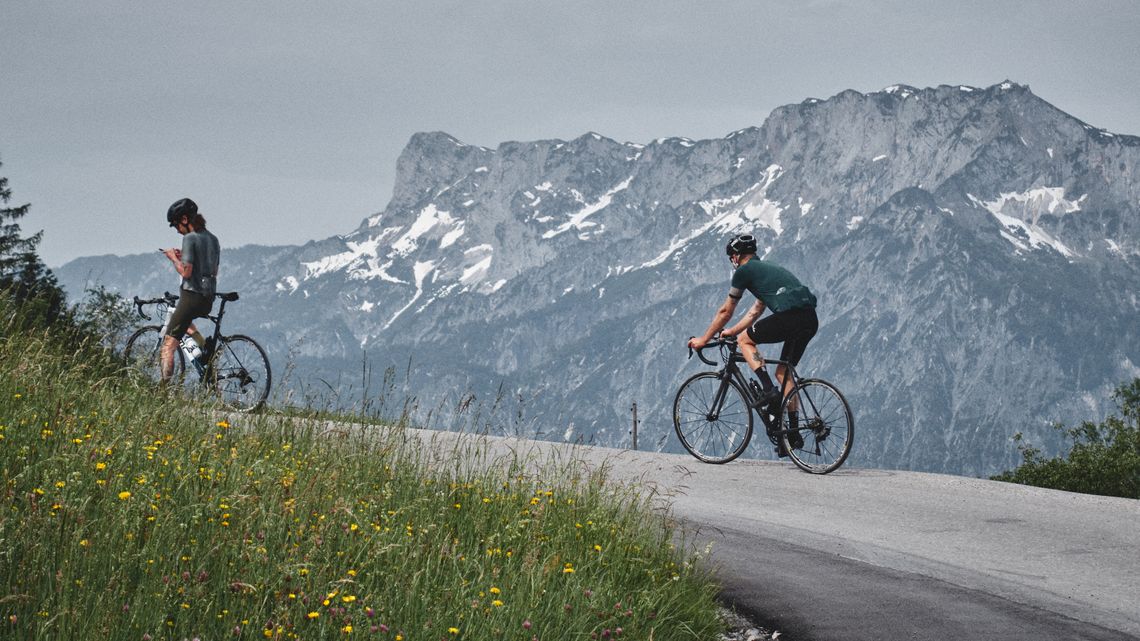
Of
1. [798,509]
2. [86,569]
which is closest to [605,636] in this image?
[86,569]

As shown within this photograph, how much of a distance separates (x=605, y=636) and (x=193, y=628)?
188 centimetres

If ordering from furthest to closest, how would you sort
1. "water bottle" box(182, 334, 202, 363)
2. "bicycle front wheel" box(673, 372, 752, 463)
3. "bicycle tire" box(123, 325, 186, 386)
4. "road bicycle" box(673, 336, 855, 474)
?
"bicycle front wheel" box(673, 372, 752, 463) → "water bottle" box(182, 334, 202, 363) → "road bicycle" box(673, 336, 855, 474) → "bicycle tire" box(123, 325, 186, 386)

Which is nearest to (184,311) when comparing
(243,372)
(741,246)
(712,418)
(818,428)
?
(243,372)

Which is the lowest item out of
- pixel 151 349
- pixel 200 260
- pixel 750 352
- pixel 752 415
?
pixel 151 349

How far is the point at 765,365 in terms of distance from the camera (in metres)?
11.1

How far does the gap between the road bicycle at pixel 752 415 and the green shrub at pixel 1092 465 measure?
1188 inches

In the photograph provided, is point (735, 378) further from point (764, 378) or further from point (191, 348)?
point (191, 348)

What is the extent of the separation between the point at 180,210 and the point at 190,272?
2.39 feet

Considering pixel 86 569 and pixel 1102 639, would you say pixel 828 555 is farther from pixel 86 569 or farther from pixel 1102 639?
pixel 86 569

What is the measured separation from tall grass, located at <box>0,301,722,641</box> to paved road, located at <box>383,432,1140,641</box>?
659 mm

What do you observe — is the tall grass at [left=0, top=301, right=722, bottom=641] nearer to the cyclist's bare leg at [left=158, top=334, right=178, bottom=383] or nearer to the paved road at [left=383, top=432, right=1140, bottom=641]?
the paved road at [left=383, top=432, right=1140, bottom=641]

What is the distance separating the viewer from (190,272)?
35.8 ft

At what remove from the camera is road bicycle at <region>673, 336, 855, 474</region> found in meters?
11.0

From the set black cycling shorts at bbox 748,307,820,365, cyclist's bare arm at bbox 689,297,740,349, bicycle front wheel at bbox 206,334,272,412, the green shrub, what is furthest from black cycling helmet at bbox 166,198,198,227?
the green shrub
